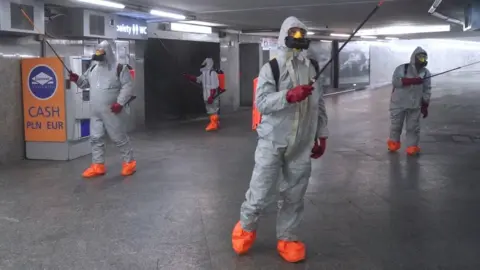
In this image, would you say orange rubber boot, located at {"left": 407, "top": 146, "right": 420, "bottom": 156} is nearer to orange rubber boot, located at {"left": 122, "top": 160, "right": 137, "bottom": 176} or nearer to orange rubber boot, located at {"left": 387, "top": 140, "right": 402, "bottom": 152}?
orange rubber boot, located at {"left": 387, "top": 140, "right": 402, "bottom": 152}

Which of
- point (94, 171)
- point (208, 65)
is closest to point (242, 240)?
point (94, 171)

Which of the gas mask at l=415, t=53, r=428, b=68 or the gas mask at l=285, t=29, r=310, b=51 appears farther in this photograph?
the gas mask at l=415, t=53, r=428, b=68

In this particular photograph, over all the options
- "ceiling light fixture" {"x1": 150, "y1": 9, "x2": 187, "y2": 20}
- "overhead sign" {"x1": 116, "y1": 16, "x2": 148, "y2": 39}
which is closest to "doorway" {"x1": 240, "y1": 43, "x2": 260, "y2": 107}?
"overhead sign" {"x1": 116, "y1": 16, "x2": 148, "y2": 39}

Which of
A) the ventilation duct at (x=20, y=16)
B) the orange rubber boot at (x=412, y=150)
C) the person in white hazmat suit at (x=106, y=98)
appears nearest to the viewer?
the person in white hazmat suit at (x=106, y=98)

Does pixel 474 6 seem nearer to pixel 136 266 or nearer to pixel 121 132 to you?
pixel 121 132

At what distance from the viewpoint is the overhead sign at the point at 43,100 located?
334 inches

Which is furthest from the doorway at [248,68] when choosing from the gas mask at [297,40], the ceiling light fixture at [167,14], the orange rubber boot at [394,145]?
the gas mask at [297,40]

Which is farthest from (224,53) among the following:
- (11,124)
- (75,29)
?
(11,124)

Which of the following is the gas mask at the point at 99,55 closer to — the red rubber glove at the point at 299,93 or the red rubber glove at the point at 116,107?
the red rubber glove at the point at 116,107

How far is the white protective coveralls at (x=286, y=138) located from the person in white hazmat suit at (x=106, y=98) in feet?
11.4

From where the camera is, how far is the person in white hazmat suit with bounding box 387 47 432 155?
8.78 metres

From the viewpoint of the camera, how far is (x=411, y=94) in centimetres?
885

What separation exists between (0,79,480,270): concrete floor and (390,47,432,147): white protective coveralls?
526mm

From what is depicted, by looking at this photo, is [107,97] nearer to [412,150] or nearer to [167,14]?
[167,14]
